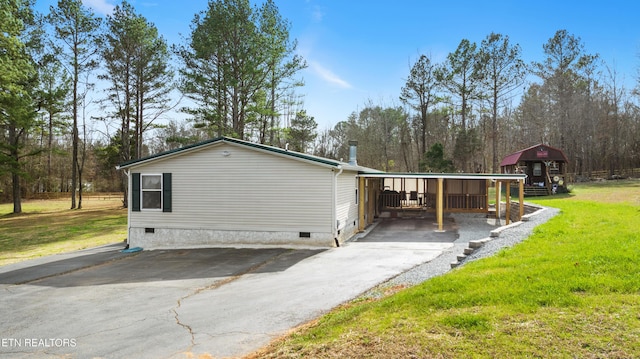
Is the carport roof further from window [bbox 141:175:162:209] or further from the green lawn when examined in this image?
the green lawn

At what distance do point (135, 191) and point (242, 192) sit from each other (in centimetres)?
383

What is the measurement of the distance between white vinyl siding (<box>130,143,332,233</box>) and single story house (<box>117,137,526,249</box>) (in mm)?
30

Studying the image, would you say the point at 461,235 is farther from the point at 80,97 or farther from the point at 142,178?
the point at 80,97

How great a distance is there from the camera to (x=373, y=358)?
3.29 metres

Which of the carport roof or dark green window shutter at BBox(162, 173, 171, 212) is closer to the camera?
dark green window shutter at BBox(162, 173, 171, 212)

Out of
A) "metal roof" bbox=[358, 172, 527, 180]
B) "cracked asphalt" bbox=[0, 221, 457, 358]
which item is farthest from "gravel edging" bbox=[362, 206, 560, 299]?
"metal roof" bbox=[358, 172, 527, 180]

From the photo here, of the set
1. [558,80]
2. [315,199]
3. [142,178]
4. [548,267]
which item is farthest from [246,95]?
[558,80]

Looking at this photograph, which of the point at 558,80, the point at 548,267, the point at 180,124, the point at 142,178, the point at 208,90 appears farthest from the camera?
the point at 180,124

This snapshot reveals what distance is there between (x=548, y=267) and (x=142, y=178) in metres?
11.7

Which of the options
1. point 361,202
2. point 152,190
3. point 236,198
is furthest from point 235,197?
point 361,202

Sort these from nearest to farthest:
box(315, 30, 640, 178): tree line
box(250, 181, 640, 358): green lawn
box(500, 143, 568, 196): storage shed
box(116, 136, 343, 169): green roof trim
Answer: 1. box(250, 181, 640, 358): green lawn
2. box(116, 136, 343, 169): green roof trim
3. box(500, 143, 568, 196): storage shed
4. box(315, 30, 640, 178): tree line

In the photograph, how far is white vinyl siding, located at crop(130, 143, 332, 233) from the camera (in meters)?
11.2

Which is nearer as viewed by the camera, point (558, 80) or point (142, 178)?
point (142, 178)

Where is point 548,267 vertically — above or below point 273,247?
above
